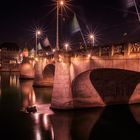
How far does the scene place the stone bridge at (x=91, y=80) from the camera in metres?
28.6

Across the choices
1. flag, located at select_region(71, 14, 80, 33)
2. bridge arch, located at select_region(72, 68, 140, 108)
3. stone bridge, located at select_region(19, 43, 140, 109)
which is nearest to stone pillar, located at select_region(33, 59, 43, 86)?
flag, located at select_region(71, 14, 80, 33)

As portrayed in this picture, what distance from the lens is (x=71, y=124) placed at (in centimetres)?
2652

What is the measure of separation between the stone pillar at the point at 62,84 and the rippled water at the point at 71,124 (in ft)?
3.83

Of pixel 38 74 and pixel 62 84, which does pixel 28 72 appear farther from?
pixel 62 84

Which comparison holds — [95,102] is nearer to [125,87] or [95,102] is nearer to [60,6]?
[125,87]

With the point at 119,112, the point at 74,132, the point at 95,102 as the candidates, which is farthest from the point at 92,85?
the point at 74,132

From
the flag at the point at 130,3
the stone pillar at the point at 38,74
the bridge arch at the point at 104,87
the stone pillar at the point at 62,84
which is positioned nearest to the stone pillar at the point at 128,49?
the flag at the point at 130,3

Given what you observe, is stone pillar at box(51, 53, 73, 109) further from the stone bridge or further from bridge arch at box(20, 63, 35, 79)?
bridge arch at box(20, 63, 35, 79)

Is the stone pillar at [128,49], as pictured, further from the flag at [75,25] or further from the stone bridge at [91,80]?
the flag at [75,25]

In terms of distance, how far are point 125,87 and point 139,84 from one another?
6.51 ft

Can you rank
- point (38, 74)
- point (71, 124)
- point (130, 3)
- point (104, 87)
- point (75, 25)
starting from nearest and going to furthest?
point (130, 3) → point (71, 124) → point (104, 87) → point (75, 25) → point (38, 74)

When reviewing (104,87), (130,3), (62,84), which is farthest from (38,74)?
(130,3)

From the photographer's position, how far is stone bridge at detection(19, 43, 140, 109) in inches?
1126

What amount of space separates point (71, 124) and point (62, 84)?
19.5 ft
